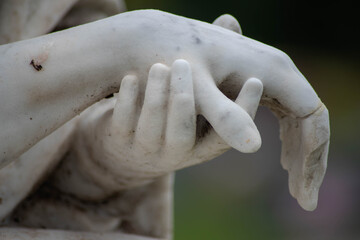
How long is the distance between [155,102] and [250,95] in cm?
11

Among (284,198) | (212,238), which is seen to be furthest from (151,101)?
(284,198)

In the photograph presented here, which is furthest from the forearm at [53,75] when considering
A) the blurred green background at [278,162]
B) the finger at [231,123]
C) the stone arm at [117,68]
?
the blurred green background at [278,162]

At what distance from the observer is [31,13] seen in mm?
957

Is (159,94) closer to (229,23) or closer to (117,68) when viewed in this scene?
(117,68)

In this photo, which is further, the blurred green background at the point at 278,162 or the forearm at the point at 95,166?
the blurred green background at the point at 278,162

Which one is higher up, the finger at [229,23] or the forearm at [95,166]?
the finger at [229,23]

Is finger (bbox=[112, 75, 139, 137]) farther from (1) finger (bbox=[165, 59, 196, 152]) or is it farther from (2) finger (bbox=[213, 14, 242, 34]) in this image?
(2) finger (bbox=[213, 14, 242, 34])

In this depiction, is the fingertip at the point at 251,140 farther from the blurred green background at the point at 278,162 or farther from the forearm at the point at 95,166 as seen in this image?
the blurred green background at the point at 278,162

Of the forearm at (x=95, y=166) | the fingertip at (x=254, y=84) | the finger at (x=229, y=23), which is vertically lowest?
the forearm at (x=95, y=166)

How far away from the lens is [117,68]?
769 millimetres

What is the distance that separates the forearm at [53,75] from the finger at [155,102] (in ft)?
0.18

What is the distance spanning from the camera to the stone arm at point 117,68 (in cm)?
A: 76

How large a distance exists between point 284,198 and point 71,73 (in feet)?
7.32

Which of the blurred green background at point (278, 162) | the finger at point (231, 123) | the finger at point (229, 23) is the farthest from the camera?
the blurred green background at point (278, 162)
